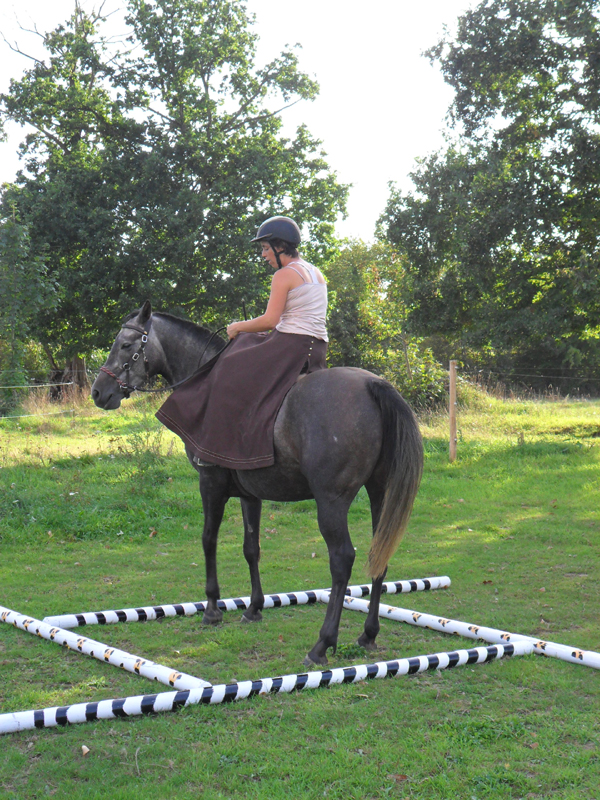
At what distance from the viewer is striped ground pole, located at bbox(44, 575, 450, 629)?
5.30m

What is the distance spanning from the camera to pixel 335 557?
4.54m

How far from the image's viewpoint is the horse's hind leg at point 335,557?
452cm

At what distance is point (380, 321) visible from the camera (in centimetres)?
2758

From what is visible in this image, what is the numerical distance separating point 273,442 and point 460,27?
17256mm

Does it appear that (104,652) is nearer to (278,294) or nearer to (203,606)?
(203,606)

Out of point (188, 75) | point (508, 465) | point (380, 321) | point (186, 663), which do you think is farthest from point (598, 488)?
point (188, 75)

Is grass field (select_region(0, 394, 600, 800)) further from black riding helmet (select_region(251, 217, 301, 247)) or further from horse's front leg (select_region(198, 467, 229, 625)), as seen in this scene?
black riding helmet (select_region(251, 217, 301, 247))

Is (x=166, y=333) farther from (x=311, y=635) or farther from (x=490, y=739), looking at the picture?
(x=490, y=739)

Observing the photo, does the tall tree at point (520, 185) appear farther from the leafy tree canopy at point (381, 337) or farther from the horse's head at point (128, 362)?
the horse's head at point (128, 362)

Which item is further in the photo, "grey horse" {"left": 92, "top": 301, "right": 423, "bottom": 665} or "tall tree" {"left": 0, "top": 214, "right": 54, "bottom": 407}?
"tall tree" {"left": 0, "top": 214, "right": 54, "bottom": 407}

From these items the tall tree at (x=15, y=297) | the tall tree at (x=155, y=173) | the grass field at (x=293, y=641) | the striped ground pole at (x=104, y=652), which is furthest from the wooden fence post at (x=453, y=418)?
the tall tree at (x=155, y=173)

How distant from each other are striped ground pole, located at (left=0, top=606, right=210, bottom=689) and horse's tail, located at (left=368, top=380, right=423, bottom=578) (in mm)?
1350

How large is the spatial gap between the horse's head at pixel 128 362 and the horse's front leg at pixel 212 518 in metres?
0.85

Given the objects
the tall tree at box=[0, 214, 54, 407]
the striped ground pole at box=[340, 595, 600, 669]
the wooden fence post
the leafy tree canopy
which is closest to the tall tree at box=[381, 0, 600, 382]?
the leafy tree canopy
